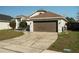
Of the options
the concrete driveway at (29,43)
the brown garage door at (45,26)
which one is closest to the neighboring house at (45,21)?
the brown garage door at (45,26)

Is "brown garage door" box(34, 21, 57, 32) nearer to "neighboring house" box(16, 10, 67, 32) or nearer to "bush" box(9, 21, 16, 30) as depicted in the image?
"neighboring house" box(16, 10, 67, 32)

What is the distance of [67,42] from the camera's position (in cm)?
748

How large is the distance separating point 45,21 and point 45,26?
28cm

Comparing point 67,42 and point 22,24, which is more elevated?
point 22,24

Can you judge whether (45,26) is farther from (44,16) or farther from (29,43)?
(29,43)

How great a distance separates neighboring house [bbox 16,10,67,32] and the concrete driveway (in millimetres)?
275

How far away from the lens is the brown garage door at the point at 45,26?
7.79 m

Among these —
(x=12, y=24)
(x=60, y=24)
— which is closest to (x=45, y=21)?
(x=60, y=24)

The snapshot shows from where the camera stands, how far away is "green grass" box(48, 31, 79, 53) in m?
7.37

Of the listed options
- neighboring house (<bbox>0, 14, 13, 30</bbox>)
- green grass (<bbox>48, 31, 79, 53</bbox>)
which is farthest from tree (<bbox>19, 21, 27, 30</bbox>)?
green grass (<bbox>48, 31, 79, 53</bbox>)

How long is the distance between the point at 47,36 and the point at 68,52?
1037mm
